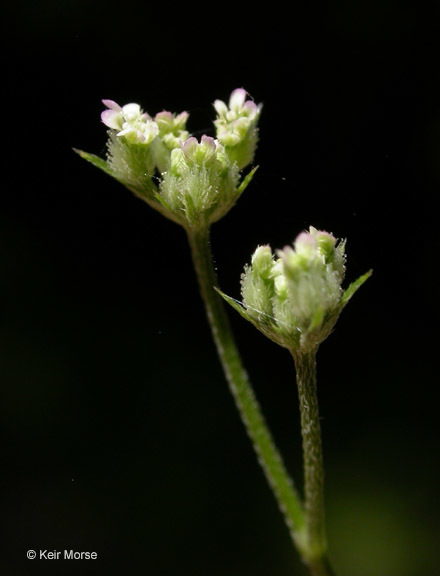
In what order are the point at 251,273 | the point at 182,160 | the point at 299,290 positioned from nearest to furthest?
the point at 299,290
the point at 251,273
the point at 182,160

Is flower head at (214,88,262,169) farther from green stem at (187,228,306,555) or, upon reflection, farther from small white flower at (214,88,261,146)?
green stem at (187,228,306,555)

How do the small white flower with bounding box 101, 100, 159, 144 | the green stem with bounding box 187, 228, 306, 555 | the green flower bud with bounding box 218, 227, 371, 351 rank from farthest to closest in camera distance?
the small white flower with bounding box 101, 100, 159, 144 → the green stem with bounding box 187, 228, 306, 555 → the green flower bud with bounding box 218, 227, 371, 351

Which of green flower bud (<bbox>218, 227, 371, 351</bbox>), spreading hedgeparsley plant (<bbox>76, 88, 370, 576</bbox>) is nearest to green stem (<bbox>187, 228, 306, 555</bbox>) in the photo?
spreading hedgeparsley plant (<bbox>76, 88, 370, 576</bbox>)

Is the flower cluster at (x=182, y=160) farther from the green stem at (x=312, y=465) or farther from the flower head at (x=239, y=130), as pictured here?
the green stem at (x=312, y=465)

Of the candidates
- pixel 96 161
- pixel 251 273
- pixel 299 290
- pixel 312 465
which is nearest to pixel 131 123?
pixel 96 161

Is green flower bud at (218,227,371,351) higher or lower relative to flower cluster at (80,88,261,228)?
lower

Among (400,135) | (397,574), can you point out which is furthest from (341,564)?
(400,135)

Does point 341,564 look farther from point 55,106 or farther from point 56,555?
point 55,106

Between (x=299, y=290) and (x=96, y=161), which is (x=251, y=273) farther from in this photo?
(x=96, y=161)

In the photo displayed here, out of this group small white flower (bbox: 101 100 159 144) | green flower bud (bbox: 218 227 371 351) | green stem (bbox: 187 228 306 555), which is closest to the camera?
green flower bud (bbox: 218 227 371 351)

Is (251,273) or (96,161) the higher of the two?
(96,161)
